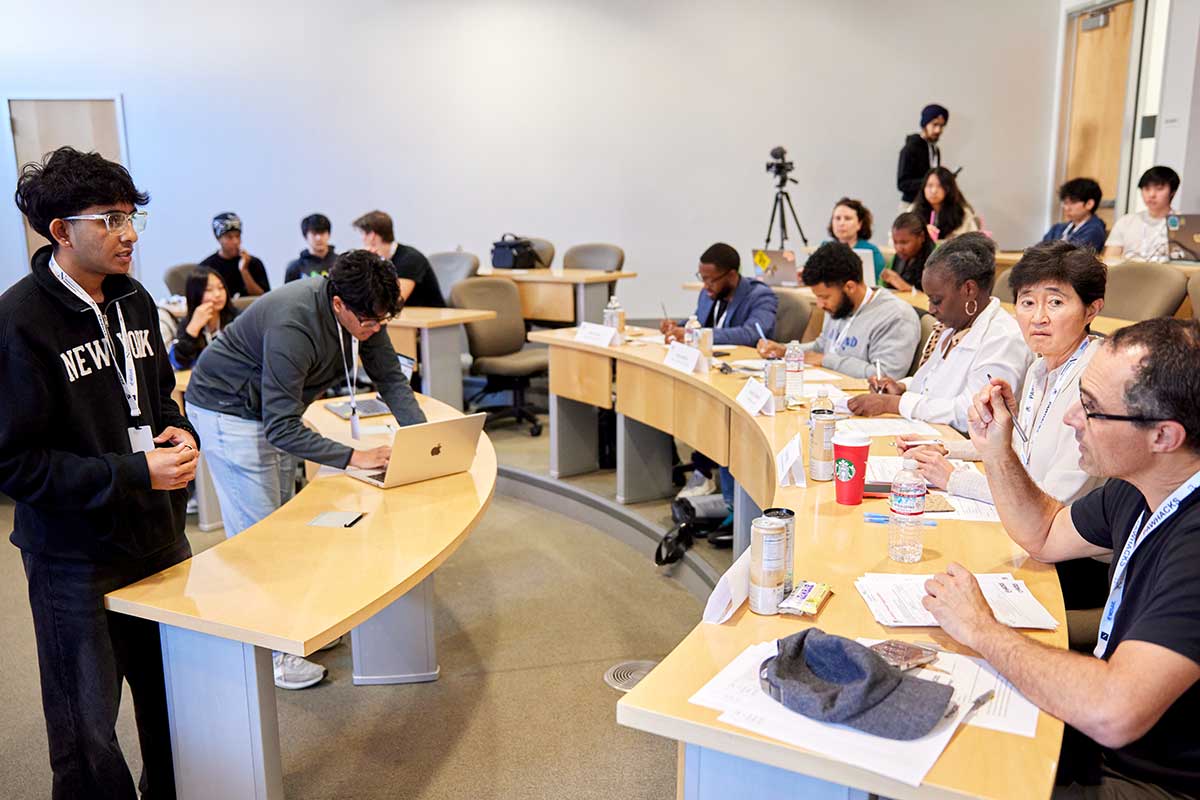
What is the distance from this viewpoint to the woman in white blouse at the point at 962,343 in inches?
110

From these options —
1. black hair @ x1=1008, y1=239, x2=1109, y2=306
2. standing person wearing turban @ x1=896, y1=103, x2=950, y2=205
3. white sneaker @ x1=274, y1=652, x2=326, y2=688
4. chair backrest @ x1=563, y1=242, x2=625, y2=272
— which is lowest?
white sneaker @ x1=274, y1=652, x2=326, y2=688

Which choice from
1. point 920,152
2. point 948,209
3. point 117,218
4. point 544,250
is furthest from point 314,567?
point 920,152

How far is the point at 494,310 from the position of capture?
5906 mm

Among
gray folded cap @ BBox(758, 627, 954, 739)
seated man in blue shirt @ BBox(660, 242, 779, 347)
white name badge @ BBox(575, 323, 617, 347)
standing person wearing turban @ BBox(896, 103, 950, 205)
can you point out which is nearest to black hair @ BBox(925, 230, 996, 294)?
seated man in blue shirt @ BBox(660, 242, 779, 347)

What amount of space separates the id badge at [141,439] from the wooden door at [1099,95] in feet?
26.6

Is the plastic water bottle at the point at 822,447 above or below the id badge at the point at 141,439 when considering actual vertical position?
below

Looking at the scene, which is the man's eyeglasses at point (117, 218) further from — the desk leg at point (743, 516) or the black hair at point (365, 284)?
the desk leg at point (743, 516)

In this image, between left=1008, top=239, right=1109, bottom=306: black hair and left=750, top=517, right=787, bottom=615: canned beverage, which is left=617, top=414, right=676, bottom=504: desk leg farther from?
Result: left=750, top=517, right=787, bottom=615: canned beverage

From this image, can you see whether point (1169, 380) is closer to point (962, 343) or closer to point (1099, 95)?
point (962, 343)

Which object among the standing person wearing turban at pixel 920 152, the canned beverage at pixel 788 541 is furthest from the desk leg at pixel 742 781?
the standing person wearing turban at pixel 920 152

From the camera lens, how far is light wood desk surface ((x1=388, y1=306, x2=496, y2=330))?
521 cm

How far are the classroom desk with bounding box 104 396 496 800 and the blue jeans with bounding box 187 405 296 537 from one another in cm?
47

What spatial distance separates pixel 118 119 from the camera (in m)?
8.09

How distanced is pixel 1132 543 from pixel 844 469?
0.73 metres
